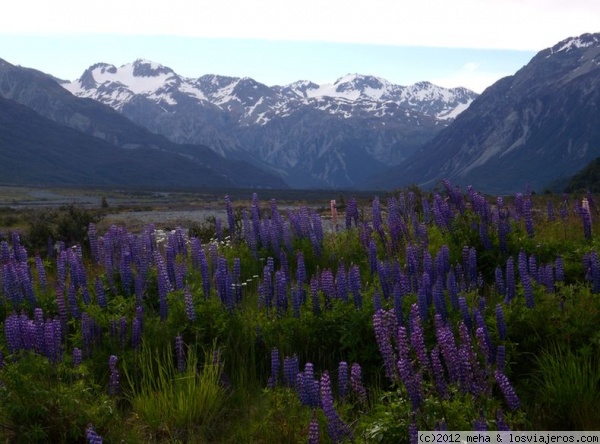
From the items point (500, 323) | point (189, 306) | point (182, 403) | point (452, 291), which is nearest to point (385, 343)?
point (500, 323)

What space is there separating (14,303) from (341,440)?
4954 mm

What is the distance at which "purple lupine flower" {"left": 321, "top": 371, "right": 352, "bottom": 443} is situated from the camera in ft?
15.5

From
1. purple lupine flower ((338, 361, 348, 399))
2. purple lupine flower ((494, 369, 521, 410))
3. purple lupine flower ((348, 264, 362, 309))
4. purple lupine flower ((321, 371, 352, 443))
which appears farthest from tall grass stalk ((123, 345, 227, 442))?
purple lupine flower ((494, 369, 521, 410))

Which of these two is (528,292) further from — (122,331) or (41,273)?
(41,273)

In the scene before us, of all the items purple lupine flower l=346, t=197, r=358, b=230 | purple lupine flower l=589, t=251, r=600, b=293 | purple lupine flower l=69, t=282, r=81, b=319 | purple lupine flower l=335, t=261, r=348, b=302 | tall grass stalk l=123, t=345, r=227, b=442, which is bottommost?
tall grass stalk l=123, t=345, r=227, b=442

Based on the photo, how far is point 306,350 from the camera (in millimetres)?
7141

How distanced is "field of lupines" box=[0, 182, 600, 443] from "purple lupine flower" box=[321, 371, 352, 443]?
0.01 metres

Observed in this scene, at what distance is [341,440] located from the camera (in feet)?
16.2

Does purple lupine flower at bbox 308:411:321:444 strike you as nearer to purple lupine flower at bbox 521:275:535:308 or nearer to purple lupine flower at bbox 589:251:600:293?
purple lupine flower at bbox 521:275:535:308

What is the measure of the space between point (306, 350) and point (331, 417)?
7.79 ft

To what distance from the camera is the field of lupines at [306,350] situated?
5090 mm

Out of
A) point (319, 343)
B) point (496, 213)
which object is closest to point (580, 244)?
point (496, 213)

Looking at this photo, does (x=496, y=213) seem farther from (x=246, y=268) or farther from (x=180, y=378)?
(x=180, y=378)

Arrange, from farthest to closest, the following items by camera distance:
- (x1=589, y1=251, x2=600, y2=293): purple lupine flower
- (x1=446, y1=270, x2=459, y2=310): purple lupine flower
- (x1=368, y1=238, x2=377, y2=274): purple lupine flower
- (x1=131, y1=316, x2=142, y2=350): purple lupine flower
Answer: (x1=368, y1=238, x2=377, y2=274): purple lupine flower < (x1=589, y1=251, x2=600, y2=293): purple lupine flower < (x1=446, y1=270, x2=459, y2=310): purple lupine flower < (x1=131, y1=316, x2=142, y2=350): purple lupine flower
